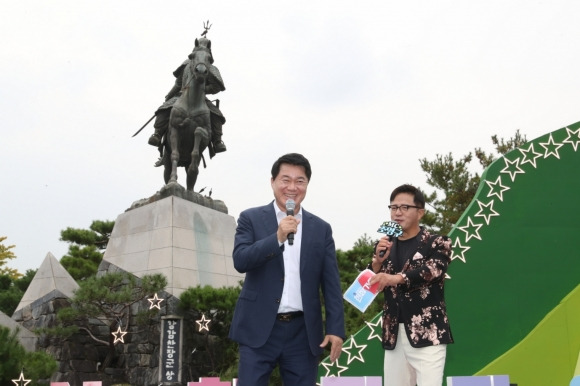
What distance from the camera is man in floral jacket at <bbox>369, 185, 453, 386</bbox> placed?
137 inches

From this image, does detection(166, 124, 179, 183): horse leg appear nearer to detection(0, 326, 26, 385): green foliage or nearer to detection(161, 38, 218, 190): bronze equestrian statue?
detection(161, 38, 218, 190): bronze equestrian statue

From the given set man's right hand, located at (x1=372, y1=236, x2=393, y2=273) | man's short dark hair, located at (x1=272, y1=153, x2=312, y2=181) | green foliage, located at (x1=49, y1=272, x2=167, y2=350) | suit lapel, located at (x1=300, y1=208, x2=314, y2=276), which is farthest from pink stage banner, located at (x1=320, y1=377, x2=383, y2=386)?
green foliage, located at (x1=49, y1=272, x2=167, y2=350)

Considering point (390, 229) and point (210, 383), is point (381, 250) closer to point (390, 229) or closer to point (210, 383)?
point (390, 229)

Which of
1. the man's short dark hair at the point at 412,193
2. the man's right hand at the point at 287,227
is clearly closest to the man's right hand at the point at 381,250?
the man's short dark hair at the point at 412,193

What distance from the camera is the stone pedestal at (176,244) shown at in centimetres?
1041

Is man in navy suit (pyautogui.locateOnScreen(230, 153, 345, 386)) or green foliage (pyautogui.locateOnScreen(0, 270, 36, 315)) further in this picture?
green foliage (pyautogui.locateOnScreen(0, 270, 36, 315))

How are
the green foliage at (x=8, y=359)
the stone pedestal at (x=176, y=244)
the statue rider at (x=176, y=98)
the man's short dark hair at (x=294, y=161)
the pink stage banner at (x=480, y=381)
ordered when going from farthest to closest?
1. the statue rider at (x=176, y=98)
2. the stone pedestal at (x=176, y=244)
3. the green foliage at (x=8, y=359)
4. the pink stage banner at (x=480, y=381)
5. the man's short dark hair at (x=294, y=161)

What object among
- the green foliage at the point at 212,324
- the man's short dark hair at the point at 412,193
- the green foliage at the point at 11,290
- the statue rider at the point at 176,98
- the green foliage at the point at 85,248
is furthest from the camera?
the green foliage at the point at 11,290

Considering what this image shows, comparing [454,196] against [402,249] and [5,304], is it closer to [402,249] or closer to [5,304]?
[402,249]

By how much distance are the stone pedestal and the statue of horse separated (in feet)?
2.17

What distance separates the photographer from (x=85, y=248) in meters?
17.4

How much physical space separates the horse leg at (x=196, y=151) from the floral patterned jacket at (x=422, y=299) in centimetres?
800

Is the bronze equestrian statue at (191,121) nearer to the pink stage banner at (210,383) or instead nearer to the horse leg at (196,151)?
the horse leg at (196,151)

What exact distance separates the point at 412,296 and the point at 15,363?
5.45 m
